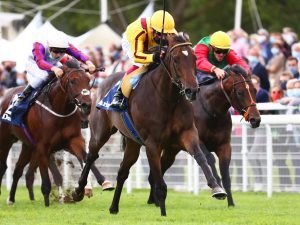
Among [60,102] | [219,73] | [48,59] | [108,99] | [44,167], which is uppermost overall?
[48,59]

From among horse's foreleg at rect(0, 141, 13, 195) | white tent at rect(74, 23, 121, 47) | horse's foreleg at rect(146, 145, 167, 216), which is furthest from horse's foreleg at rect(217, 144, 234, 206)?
white tent at rect(74, 23, 121, 47)

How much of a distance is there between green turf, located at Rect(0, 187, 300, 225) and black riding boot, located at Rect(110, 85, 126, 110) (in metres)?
1.28

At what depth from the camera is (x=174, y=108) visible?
12.0 m

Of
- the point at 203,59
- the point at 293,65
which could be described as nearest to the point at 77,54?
the point at 203,59

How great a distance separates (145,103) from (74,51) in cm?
240

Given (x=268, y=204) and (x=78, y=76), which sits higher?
(x=78, y=76)

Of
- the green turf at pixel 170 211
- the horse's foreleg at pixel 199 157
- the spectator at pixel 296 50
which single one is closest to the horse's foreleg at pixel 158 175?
the green turf at pixel 170 211

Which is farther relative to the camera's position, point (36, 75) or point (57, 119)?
point (36, 75)

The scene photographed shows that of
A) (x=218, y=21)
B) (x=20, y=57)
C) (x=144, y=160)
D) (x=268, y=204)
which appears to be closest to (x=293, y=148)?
(x=268, y=204)

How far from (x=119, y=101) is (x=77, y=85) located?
1.25 metres

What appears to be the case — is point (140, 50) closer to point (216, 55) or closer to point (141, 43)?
point (141, 43)

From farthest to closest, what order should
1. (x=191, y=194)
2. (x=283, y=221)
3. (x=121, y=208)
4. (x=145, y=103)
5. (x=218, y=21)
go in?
(x=218, y=21), (x=191, y=194), (x=121, y=208), (x=145, y=103), (x=283, y=221)

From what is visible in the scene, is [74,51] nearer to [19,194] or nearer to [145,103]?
[145,103]

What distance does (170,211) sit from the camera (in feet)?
42.4
